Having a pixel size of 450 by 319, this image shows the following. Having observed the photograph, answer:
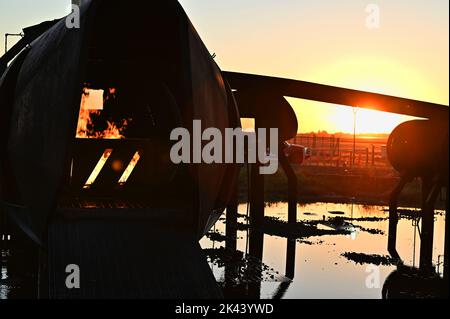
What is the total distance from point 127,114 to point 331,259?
11.9 meters

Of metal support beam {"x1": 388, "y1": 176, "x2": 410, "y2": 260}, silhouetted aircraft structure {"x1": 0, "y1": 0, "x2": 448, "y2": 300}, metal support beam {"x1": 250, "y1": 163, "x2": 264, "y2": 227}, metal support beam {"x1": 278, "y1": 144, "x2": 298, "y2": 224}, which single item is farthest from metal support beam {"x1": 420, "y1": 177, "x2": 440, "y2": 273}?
metal support beam {"x1": 250, "y1": 163, "x2": 264, "y2": 227}

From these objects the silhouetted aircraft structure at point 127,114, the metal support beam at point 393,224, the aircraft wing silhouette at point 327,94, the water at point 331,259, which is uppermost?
the aircraft wing silhouette at point 327,94

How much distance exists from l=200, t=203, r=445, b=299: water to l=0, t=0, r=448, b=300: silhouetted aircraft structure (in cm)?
499

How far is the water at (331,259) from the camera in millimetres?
20094

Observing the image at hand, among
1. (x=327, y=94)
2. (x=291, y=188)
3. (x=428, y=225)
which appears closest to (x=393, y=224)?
(x=428, y=225)

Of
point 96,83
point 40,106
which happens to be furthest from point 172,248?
point 96,83

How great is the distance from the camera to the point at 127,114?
63.8ft

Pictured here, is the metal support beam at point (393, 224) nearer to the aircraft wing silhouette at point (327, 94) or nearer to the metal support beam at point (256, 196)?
the aircraft wing silhouette at point (327, 94)

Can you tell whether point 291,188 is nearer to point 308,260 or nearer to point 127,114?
point 308,260

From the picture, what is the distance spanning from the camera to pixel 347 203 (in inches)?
2117

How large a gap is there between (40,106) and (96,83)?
291 inches

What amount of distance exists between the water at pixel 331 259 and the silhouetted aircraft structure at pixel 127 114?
16.4 feet

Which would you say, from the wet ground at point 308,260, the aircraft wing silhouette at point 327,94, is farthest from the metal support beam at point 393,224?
the aircraft wing silhouette at point 327,94
